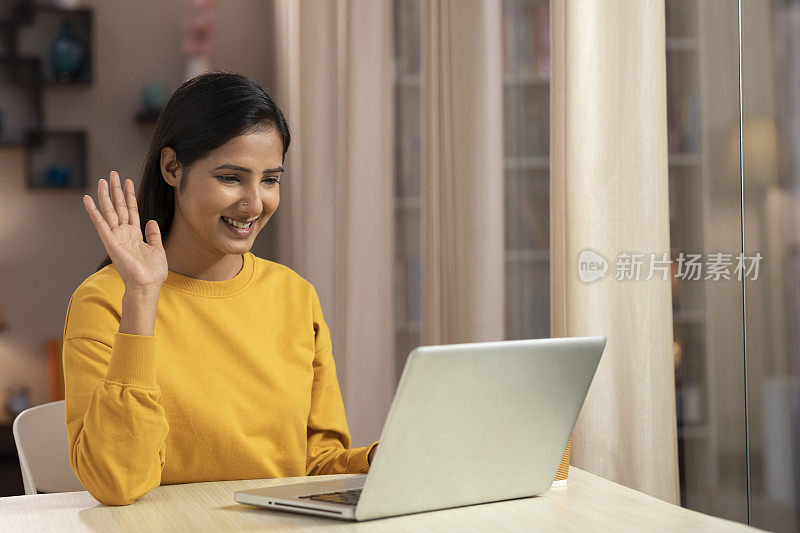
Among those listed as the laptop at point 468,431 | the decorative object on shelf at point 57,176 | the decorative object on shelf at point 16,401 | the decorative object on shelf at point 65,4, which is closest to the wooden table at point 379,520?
the laptop at point 468,431

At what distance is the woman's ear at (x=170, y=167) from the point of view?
4.75ft

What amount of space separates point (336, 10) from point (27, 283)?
186cm

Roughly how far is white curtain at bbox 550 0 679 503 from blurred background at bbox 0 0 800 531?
0.11 ft

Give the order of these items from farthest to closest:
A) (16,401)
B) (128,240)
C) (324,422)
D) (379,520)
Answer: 1. (16,401)
2. (324,422)
3. (128,240)
4. (379,520)

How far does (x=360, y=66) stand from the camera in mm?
2795

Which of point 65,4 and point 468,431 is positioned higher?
point 65,4

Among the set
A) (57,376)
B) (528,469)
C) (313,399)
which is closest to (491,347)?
(528,469)

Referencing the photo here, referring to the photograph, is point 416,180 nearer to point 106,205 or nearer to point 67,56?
point 106,205

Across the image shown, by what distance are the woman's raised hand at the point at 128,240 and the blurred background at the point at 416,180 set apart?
875mm

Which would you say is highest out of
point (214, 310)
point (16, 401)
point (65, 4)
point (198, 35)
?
point (65, 4)

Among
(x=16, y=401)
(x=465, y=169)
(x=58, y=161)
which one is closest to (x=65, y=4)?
(x=58, y=161)

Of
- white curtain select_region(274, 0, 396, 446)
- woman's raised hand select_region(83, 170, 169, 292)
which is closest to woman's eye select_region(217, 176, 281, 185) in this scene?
woman's raised hand select_region(83, 170, 169, 292)

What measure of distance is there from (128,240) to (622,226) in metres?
0.84

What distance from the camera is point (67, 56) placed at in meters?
3.92
